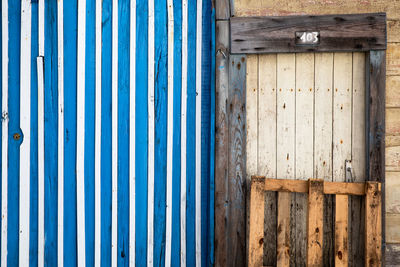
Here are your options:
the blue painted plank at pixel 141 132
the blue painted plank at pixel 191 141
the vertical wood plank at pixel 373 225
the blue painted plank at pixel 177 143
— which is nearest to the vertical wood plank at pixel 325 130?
the vertical wood plank at pixel 373 225

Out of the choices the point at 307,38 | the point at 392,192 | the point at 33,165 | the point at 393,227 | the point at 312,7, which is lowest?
the point at 393,227

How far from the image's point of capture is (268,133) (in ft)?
7.04

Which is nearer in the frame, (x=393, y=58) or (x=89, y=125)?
(x=393, y=58)

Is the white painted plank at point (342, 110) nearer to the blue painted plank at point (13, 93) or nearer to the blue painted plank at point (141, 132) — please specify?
the blue painted plank at point (141, 132)

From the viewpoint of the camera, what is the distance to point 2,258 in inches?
90.8

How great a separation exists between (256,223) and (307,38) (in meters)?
1.37

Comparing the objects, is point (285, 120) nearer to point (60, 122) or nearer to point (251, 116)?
point (251, 116)

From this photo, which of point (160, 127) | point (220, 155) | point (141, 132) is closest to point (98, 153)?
point (141, 132)

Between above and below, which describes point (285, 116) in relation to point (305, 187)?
above

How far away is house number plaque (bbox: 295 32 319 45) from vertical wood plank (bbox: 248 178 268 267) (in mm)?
1029

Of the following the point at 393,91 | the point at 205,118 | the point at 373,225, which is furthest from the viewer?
the point at 205,118

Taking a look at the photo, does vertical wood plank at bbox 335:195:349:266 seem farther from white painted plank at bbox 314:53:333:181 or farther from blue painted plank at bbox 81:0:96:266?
blue painted plank at bbox 81:0:96:266

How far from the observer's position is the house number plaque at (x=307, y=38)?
205cm

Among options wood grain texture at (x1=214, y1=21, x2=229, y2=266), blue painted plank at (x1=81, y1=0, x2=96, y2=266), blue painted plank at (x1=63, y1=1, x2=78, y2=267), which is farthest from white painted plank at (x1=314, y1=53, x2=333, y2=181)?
blue painted plank at (x1=63, y1=1, x2=78, y2=267)
